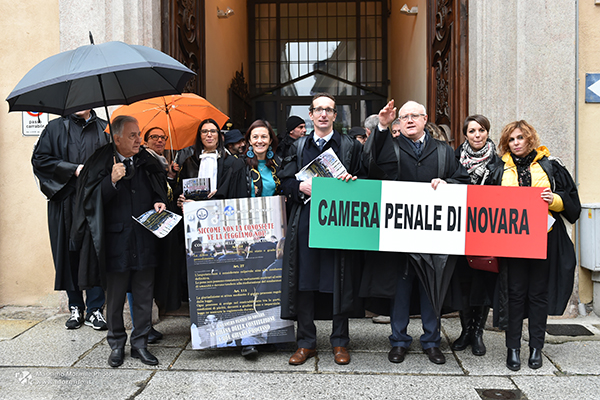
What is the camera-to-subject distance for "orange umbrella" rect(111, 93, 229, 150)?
474cm

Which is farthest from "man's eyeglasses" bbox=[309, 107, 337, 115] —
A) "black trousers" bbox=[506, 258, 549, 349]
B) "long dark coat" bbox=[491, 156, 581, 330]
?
"black trousers" bbox=[506, 258, 549, 349]

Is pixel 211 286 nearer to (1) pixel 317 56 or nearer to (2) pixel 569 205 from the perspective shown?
(2) pixel 569 205

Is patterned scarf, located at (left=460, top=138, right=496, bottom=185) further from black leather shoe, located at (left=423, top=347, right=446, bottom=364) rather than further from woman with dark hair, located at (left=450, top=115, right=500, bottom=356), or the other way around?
black leather shoe, located at (left=423, top=347, right=446, bottom=364)

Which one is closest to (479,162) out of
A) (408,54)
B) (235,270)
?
(235,270)

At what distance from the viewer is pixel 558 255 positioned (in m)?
3.79

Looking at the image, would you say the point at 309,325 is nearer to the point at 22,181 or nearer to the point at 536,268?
the point at 536,268

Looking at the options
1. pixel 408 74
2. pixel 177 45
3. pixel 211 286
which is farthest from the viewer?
pixel 408 74

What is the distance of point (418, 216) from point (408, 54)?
6.66 m

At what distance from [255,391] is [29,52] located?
4111 millimetres

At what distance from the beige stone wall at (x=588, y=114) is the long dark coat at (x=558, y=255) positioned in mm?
1503

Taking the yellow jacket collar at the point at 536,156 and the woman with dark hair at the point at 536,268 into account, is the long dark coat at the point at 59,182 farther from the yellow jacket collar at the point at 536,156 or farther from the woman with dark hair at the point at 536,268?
the woman with dark hair at the point at 536,268

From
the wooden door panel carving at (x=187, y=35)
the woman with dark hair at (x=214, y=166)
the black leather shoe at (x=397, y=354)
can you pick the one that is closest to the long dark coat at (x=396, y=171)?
the black leather shoe at (x=397, y=354)

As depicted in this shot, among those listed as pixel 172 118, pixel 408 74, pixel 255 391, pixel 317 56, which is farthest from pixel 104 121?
pixel 317 56

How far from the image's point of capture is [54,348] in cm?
425
